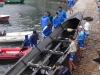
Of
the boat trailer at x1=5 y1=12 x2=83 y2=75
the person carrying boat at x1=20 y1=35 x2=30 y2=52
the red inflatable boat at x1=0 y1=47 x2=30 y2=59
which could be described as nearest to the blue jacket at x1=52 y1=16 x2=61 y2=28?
the boat trailer at x1=5 y1=12 x2=83 y2=75

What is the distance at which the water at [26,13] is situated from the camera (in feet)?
118

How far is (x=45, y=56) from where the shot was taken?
1426 cm

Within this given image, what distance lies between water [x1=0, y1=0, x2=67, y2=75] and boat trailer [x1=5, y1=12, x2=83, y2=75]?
493 inches

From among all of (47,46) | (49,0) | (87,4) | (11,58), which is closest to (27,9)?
(49,0)

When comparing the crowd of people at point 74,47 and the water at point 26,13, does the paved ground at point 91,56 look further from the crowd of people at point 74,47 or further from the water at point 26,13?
the water at point 26,13

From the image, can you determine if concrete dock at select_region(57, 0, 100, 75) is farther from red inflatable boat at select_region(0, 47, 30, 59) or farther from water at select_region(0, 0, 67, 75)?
water at select_region(0, 0, 67, 75)

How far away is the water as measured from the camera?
36.1m

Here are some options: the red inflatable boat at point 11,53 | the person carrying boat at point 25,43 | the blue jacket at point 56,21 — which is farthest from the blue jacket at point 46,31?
the red inflatable boat at point 11,53

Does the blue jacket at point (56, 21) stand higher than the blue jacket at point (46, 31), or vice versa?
the blue jacket at point (56, 21)

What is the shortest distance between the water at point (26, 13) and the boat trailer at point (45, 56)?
12534mm

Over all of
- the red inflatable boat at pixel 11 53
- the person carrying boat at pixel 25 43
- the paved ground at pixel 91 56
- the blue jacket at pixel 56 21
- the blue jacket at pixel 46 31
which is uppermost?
the blue jacket at pixel 56 21

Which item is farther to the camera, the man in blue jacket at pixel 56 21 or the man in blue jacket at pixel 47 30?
the man in blue jacket at pixel 56 21

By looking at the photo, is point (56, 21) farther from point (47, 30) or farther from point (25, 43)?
point (25, 43)

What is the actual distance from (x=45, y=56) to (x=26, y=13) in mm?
30904
